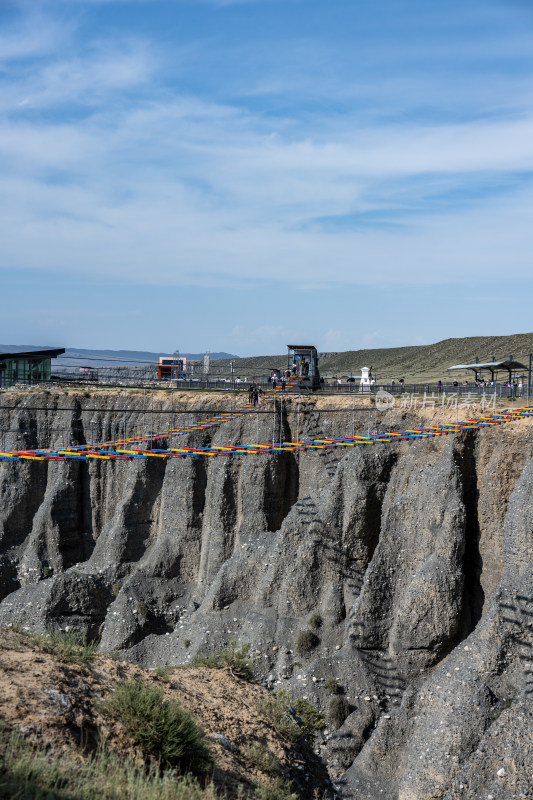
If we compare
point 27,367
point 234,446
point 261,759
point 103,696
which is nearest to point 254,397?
point 234,446

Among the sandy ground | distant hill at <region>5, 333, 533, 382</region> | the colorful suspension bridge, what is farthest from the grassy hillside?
the sandy ground

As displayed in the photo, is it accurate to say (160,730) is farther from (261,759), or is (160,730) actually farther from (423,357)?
(423,357)

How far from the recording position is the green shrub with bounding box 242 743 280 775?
1590cm

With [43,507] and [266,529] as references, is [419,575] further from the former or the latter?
[43,507]

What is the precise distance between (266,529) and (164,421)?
38.1 feet

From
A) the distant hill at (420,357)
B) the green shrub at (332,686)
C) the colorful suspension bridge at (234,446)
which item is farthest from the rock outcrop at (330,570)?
the distant hill at (420,357)

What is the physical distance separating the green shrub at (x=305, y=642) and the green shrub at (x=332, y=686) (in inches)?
119

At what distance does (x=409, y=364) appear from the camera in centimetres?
11894

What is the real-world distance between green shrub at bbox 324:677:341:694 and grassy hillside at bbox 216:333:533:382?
6222 cm

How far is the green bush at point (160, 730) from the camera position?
45.7 feet

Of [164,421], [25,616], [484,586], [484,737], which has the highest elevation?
[164,421]

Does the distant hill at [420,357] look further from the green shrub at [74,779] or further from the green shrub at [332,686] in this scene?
the green shrub at [74,779]

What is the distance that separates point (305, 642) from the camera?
31.7 metres

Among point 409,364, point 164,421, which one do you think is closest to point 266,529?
point 164,421
